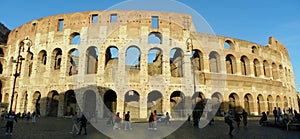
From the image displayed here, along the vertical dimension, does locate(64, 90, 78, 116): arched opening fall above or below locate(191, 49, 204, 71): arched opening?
below

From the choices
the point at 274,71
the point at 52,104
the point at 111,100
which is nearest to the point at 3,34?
the point at 52,104

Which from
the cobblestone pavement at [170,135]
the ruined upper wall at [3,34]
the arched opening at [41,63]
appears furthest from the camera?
the ruined upper wall at [3,34]

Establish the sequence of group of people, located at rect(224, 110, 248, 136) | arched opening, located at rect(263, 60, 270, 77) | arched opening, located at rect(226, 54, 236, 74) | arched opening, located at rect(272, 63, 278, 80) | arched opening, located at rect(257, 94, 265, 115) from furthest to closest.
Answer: arched opening, located at rect(272, 63, 278, 80) < arched opening, located at rect(263, 60, 270, 77) < arched opening, located at rect(257, 94, 265, 115) < arched opening, located at rect(226, 54, 236, 74) < group of people, located at rect(224, 110, 248, 136)

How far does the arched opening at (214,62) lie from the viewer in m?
25.1

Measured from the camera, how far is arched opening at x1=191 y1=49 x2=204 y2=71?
24.5 meters

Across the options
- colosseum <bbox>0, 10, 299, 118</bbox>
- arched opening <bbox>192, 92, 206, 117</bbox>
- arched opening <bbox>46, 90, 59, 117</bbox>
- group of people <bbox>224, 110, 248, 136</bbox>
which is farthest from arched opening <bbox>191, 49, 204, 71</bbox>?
arched opening <bbox>46, 90, 59, 117</bbox>

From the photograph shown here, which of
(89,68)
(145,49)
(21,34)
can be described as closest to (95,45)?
(89,68)

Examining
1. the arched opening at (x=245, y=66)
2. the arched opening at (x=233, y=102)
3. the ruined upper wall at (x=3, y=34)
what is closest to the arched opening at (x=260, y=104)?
the arched opening at (x=245, y=66)

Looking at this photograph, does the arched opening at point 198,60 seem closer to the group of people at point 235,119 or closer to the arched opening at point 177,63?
the arched opening at point 177,63

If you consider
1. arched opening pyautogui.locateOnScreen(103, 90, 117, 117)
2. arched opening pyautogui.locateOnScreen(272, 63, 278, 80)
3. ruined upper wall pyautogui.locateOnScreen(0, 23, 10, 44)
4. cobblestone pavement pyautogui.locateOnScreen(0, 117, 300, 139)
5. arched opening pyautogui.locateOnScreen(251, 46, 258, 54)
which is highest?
ruined upper wall pyautogui.locateOnScreen(0, 23, 10, 44)

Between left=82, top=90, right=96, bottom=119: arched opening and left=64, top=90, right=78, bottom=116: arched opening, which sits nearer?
left=82, top=90, right=96, bottom=119: arched opening

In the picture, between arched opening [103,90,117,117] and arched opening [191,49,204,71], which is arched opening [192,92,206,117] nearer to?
arched opening [191,49,204,71]

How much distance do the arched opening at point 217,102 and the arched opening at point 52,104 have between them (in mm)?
18378

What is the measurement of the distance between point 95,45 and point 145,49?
5.53 meters
